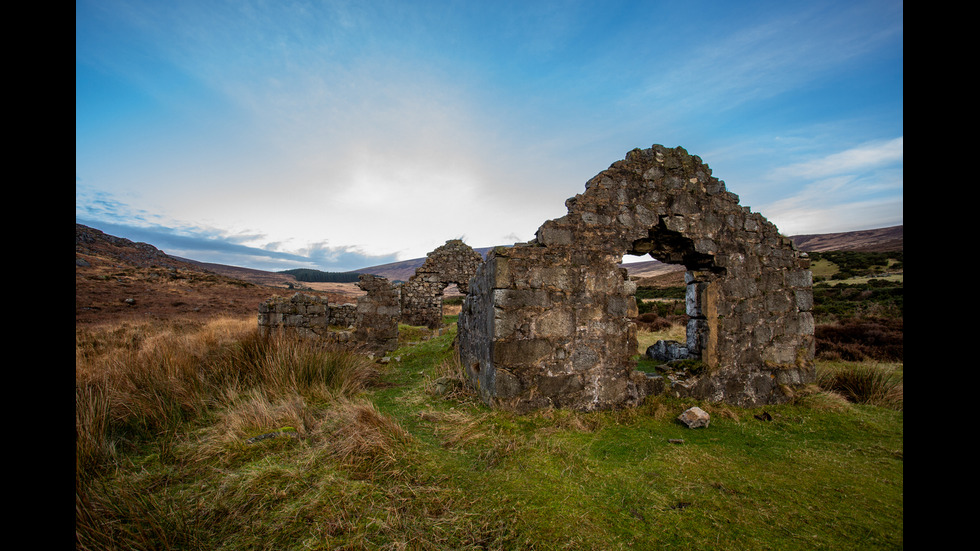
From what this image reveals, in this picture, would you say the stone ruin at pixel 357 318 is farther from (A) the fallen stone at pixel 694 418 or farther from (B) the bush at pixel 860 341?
(B) the bush at pixel 860 341

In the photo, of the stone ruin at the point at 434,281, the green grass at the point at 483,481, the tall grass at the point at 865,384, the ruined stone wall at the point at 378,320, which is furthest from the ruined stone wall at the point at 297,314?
the tall grass at the point at 865,384

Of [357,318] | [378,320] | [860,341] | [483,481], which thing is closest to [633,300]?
[483,481]

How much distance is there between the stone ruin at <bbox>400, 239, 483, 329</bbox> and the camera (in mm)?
18297

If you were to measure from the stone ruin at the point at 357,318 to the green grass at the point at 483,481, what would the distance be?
197 inches

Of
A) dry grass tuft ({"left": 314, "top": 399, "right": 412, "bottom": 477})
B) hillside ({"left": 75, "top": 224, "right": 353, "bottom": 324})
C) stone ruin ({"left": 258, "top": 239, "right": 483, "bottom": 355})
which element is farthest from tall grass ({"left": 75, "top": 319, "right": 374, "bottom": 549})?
hillside ({"left": 75, "top": 224, "right": 353, "bottom": 324})

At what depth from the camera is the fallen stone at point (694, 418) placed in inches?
205

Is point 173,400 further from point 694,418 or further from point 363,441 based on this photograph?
point 694,418

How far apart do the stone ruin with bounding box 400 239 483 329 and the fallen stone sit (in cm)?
1347

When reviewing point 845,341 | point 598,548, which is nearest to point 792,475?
point 598,548

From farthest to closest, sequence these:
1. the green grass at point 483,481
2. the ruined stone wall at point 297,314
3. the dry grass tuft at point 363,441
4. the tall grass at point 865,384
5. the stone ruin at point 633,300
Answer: the ruined stone wall at point 297,314 < the tall grass at point 865,384 < the stone ruin at point 633,300 < the dry grass tuft at point 363,441 < the green grass at point 483,481

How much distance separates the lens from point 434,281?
18.5 meters
